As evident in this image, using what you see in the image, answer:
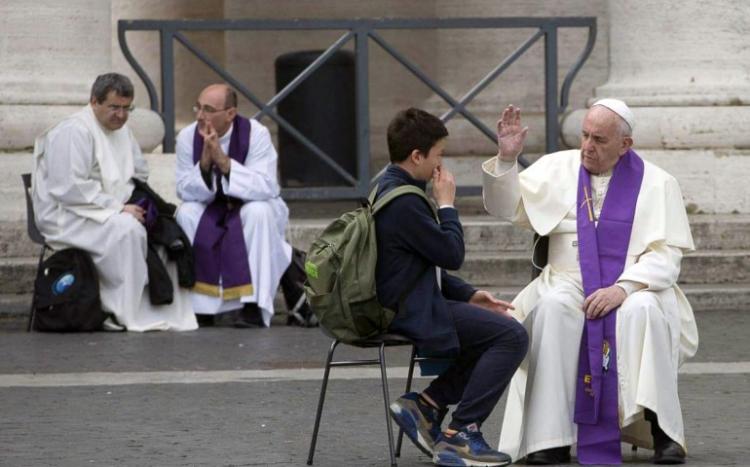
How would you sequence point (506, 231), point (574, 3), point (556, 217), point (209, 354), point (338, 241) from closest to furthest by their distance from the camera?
1. point (338, 241)
2. point (556, 217)
3. point (209, 354)
4. point (506, 231)
5. point (574, 3)

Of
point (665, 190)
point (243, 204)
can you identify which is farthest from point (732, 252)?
point (665, 190)

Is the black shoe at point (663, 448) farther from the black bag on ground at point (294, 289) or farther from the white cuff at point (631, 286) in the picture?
the black bag on ground at point (294, 289)

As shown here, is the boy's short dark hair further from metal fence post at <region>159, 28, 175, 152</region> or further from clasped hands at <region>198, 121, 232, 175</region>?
metal fence post at <region>159, 28, 175, 152</region>

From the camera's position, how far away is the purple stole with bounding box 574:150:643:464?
6.53 m

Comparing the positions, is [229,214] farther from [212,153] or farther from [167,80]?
[167,80]

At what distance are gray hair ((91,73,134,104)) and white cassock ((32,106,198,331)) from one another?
24 cm

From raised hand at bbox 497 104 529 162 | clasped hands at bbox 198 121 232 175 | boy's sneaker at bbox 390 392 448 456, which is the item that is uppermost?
raised hand at bbox 497 104 529 162

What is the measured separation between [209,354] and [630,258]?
3.26 metres

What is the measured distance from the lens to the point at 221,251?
10820 millimetres

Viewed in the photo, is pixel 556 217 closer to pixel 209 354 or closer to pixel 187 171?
pixel 209 354

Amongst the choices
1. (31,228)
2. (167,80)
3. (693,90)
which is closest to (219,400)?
(31,228)

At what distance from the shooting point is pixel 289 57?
1525cm

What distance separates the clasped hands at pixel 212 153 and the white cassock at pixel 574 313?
3.99 m

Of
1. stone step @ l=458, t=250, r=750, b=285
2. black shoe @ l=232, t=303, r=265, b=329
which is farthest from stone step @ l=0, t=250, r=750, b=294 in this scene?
black shoe @ l=232, t=303, r=265, b=329
